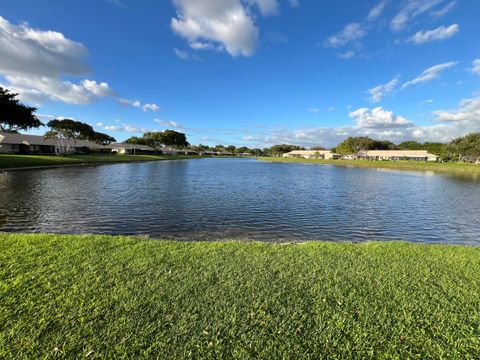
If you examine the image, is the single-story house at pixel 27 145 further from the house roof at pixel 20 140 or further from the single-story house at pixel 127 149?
the single-story house at pixel 127 149

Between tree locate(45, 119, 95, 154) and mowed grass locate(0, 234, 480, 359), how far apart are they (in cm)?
7470

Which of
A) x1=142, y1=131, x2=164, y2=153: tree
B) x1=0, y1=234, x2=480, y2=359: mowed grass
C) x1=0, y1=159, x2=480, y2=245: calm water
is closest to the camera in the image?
x1=0, y1=234, x2=480, y2=359: mowed grass

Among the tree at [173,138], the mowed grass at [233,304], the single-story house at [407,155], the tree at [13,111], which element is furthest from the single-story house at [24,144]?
the single-story house at [407,155]

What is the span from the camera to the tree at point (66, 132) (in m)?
69.8

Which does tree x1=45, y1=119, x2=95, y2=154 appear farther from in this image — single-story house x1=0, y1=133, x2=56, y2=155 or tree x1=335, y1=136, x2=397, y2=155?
tree x1=335, y1=136, x2=397, y2=155

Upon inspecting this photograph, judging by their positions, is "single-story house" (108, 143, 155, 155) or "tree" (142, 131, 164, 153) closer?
"single-story house" (108, 143, 155, 155)

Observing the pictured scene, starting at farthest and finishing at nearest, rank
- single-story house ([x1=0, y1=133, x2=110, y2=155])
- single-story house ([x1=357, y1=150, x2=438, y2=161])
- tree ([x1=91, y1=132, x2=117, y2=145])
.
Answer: tree ([x1=91, y1=132, x2=117, y2=145]), single-story house ([x1=357, y1=150, x2=438, y2=161]), single-story house ([x1=0, y1=133, x2=110, y2=155])

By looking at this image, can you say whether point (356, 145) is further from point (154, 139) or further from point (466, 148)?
point (154, 139)

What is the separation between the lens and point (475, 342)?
3.58m

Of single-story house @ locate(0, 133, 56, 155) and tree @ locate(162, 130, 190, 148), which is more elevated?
Result: tree @ locate(162, 130, 190, 148)

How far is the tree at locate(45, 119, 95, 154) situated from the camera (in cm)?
6981

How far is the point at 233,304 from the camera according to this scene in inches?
170

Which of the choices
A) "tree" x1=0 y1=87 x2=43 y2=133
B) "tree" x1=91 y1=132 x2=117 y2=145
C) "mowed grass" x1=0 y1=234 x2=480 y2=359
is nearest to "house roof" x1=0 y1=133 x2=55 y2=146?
"tree" x1=0 y1=87 x2=43 y2=133

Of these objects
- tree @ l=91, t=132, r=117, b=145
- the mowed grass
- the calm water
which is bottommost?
the calm water
